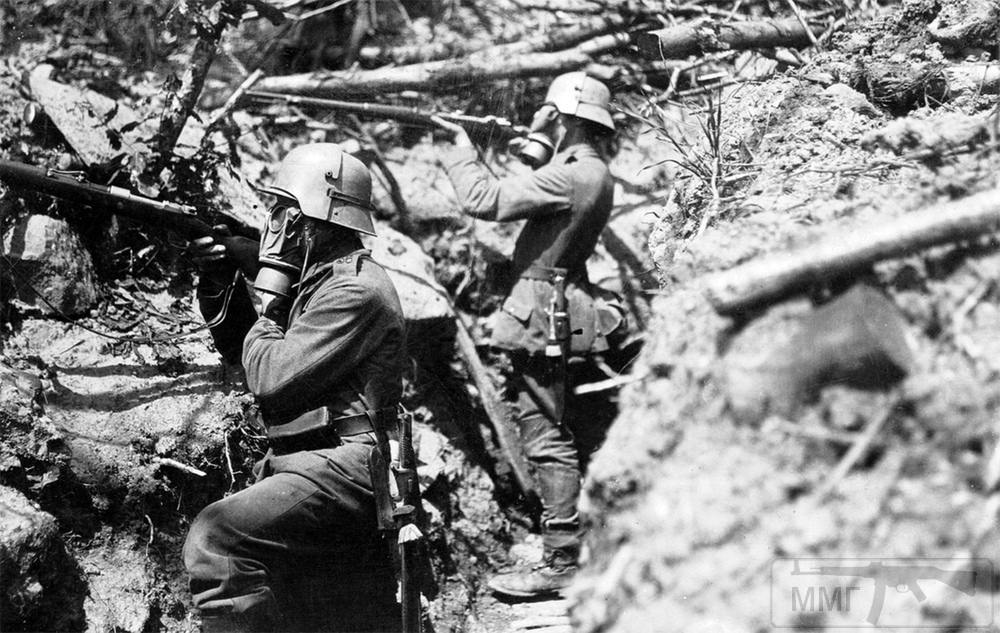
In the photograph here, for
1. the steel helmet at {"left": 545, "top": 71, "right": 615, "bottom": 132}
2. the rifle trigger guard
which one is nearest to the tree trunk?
the rifle trigger guard

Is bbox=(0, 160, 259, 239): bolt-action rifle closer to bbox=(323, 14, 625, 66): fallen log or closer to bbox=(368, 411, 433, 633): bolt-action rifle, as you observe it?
bbox=(368, 411, 433, 633): bolt-action rifle

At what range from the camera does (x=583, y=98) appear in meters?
5.91

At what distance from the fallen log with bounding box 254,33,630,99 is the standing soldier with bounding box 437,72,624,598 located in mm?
649

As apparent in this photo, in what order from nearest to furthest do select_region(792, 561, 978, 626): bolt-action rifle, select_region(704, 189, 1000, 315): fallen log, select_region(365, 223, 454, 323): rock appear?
1. select_region(792, 561, 978, 626): bolt-action rifle
2. select_region(704, 189, 1000, 315): fallen log
3. select_region(365, 223, 454, 323): rock

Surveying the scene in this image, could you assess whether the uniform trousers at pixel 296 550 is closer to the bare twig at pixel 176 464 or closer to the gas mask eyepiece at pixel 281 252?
the bare twig at pixel 176 464

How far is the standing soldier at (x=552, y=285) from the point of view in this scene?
217 inches

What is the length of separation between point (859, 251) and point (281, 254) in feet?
9.07

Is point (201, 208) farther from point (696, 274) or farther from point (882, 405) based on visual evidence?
point (882, 405)

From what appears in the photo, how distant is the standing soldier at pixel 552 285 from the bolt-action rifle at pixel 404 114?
10 cm

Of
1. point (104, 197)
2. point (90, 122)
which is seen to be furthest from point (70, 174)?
point (90, 122)

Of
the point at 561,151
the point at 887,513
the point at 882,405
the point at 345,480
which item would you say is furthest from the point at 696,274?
the point at 561,151

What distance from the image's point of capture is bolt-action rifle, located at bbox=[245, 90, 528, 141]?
5871 millimetres

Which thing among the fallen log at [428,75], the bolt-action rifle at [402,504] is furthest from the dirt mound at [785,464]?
the fallen log at [428,75]

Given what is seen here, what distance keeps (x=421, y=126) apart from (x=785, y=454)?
457 cm
